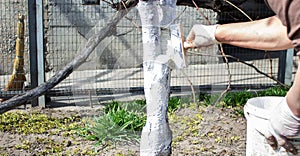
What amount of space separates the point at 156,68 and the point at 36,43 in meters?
2.91

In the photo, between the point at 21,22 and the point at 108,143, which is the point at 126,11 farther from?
the point at 21,22

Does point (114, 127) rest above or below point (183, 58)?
below

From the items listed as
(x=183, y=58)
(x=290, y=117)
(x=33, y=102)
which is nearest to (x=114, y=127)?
(x=33, y=102)

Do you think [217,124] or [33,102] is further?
[33,102]

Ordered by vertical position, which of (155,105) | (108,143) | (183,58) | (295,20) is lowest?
(108,143)

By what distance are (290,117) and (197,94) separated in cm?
336

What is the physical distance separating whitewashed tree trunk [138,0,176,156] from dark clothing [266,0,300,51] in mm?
692

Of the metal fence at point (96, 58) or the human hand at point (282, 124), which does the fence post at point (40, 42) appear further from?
the human hand at point (282, 124)

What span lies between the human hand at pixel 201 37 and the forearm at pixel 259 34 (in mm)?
38

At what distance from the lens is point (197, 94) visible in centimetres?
526

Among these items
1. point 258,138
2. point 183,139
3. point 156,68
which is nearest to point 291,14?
point 156,68

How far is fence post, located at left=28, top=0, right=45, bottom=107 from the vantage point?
193 inches

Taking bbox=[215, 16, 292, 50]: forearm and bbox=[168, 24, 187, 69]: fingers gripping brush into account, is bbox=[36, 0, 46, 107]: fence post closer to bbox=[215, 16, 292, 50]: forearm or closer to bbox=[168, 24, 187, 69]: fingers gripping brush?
bbox=[168, 24, 187, 69]: fingers gripping brush

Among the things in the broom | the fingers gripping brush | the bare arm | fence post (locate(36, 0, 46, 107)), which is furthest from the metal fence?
the bare arm
